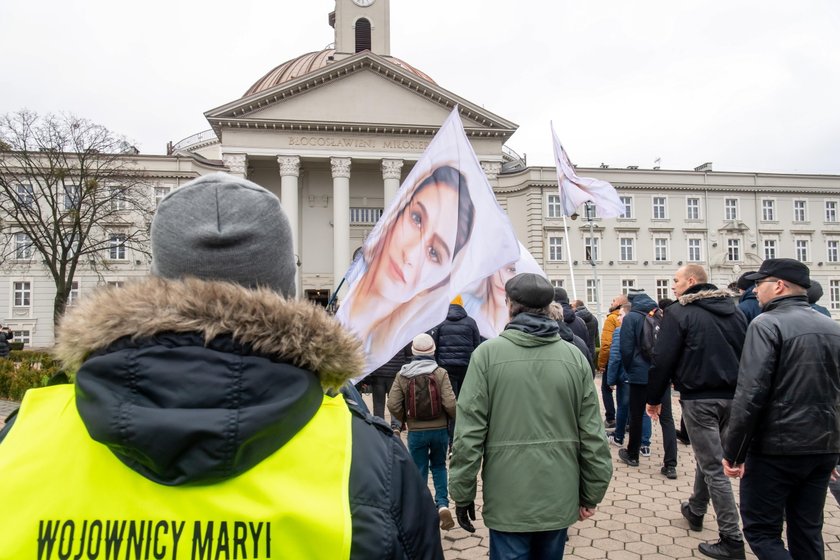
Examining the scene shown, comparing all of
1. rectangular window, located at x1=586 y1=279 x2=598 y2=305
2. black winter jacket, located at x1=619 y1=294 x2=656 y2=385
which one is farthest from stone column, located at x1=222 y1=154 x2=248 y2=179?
black winter jacket, located at x1=619 y1=294 x2=656 y2=385

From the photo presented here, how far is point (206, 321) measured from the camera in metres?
1.24

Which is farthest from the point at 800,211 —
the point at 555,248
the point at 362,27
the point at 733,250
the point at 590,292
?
the point at 362,27

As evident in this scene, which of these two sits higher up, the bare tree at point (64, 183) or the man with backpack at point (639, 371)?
the bare tree at point (64, 183)

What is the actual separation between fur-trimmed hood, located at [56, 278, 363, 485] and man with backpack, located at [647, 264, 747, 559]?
15.5 feet

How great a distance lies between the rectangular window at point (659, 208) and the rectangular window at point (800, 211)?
36.8ft

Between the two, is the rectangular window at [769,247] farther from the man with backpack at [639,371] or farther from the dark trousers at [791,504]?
the dark trousers at [791,504]

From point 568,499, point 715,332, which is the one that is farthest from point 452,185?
point 568,499

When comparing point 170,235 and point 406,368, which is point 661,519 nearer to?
point 406,368

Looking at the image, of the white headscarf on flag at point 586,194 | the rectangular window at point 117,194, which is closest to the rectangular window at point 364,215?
the rectangular window at point 117,194

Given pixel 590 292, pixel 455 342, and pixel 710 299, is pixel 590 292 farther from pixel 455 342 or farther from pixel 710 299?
pixel 710 299

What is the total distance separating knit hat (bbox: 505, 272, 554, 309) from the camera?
360cm

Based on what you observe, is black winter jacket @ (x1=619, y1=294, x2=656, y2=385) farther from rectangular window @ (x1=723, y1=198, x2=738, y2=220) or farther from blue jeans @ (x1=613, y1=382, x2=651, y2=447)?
rectangular window @ (x1=723, y1=198, x2=738, y2=220)

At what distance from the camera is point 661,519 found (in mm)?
5824

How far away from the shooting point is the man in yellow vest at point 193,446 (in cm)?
117
